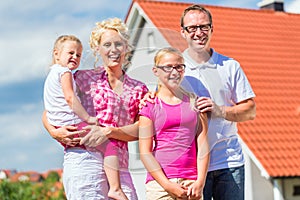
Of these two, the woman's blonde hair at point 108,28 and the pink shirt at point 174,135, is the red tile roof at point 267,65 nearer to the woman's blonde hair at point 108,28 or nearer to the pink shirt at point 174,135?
the woman's blonde hair at point 108,28

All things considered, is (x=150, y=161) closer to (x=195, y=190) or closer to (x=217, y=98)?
(x=195, y=190)

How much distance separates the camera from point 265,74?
50.3 feet

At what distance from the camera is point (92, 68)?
3.75 m

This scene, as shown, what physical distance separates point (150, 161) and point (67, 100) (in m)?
0.49

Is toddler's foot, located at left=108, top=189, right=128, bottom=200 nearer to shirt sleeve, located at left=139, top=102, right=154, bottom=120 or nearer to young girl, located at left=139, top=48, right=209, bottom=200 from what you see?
young girl, located at left=139, top=48, right=209, bottom=200

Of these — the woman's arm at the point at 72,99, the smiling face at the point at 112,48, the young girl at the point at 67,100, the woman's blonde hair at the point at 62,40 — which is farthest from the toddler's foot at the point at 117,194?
the woman's blonde hair at the point at 62,40

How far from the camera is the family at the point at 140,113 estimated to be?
363 centimetres

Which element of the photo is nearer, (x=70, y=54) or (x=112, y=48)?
(x=112, y=48)

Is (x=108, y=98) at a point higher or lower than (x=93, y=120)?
higher

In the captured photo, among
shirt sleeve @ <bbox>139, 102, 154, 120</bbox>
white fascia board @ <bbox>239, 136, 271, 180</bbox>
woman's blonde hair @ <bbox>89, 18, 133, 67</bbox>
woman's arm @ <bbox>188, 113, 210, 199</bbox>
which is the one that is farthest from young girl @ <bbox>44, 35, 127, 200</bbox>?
white fascia board @ <bbox>239, 136, 271, 180</bbox>

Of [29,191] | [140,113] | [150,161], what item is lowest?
[150,161]

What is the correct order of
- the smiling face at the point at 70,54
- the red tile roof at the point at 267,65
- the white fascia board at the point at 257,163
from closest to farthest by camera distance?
the smiling face at the point at 70,54 → the white fascia board at the point at 257,163 → the red tile roof at the point at 267,65

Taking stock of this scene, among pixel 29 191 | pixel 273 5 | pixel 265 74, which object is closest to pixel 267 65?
pixel 265 74

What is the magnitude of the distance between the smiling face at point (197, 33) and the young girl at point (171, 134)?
18 centimetres
